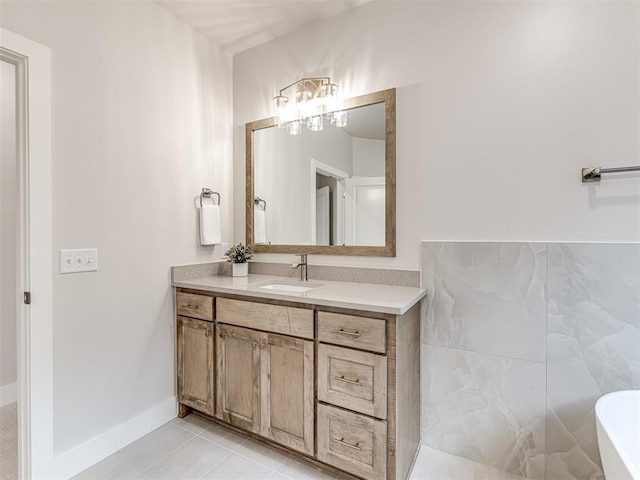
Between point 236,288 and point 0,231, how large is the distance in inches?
78.0

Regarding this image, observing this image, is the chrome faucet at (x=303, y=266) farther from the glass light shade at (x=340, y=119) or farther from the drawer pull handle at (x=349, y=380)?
the glass light shade at (x=340, y=119)

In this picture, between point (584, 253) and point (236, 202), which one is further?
point (236, 202)

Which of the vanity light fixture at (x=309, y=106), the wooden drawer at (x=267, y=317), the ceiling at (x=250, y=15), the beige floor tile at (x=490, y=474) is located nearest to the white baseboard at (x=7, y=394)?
the wooden drawer at (x=267, y=317)

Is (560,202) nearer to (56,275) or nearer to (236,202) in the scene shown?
(236,202)

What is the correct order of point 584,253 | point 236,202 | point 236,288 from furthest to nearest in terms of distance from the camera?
point 236,202 → point 236,288 → point 584,253

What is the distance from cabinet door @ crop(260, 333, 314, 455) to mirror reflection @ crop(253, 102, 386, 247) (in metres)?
0.78

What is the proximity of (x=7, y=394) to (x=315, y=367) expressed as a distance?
8.02 feet

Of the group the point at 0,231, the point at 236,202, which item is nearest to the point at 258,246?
the point at 236,202

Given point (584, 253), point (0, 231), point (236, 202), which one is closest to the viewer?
point (584, 253)

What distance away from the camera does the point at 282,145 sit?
7.89ft

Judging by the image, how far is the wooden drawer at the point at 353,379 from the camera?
144 centimetres

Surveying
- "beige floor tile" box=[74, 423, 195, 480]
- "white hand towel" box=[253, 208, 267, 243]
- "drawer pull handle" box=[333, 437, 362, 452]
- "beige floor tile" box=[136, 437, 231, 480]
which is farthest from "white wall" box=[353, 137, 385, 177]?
"beige floor tile" box=[74, 423, 195, 480]

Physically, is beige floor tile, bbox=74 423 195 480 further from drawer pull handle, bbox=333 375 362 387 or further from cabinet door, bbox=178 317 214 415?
drawer pull handle, bbox=333 375 362 387

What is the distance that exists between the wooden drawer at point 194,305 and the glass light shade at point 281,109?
135 cm
